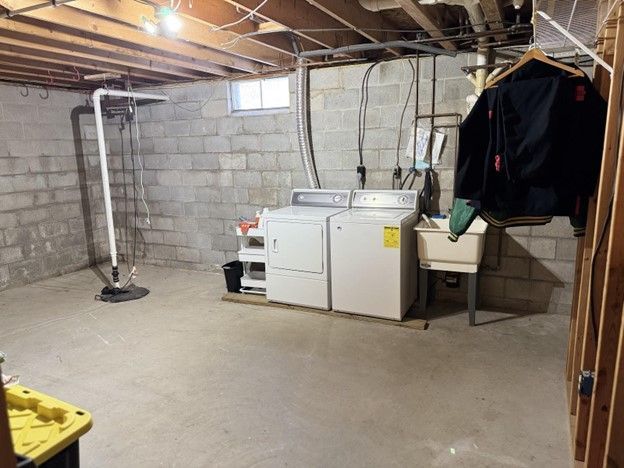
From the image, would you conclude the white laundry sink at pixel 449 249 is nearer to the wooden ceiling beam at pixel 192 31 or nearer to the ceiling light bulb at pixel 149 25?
the wooden ceiling beam at pixel 192 31

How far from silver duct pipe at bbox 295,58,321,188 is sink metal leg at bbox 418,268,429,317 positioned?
4.27 ft

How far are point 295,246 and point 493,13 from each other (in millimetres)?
2129

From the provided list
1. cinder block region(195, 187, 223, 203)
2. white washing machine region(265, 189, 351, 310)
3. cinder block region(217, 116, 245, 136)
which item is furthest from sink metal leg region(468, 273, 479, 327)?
cinder block region(195, 187, 223, 203)

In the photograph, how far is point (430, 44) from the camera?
3328 mm

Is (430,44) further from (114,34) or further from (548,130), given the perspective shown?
(114,34)

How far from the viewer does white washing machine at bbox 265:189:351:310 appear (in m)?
3.46

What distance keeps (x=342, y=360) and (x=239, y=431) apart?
35.2 inches

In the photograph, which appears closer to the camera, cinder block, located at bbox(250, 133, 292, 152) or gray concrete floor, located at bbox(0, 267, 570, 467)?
gray concrete floor, located at bbox(0, 267, 570, 467)

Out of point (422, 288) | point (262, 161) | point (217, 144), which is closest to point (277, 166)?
point (262, 161)

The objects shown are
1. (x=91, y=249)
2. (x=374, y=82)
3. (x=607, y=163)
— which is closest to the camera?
(x=607, y=163)

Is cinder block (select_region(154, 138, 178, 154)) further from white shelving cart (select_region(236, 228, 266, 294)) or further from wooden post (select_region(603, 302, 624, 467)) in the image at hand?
wooden post (select_region(603, 302, 624, 467))

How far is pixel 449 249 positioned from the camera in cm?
322

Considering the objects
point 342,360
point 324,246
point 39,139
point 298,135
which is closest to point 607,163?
point 342,360

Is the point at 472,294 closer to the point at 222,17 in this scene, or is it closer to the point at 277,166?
the point at 277,166
